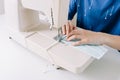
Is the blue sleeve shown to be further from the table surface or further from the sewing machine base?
the table surface

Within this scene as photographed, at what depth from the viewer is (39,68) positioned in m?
1.06

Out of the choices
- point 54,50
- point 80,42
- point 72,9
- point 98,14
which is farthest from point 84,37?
point 72,9

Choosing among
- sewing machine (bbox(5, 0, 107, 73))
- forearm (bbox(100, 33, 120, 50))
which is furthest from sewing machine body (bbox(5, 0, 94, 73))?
forearm (bbox(100, 33, 120, 50))

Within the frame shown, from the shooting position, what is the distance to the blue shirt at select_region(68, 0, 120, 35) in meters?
1.34

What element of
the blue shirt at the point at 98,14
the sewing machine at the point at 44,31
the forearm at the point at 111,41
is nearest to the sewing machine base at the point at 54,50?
the sewing machine at the point at 44,31

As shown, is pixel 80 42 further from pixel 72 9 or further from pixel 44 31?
pixel 72 9

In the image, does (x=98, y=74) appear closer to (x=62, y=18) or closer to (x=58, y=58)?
(x=58, y=58)

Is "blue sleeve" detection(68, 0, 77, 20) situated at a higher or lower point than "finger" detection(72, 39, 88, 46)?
higher

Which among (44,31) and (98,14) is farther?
(98,14)

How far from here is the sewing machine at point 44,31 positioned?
98 centimetres

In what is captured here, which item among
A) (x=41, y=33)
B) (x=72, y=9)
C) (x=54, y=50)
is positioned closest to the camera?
(x=54, y=50)

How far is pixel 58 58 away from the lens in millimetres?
997

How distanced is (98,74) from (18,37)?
0.49 metres

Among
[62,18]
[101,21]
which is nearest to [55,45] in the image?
[62,18]
